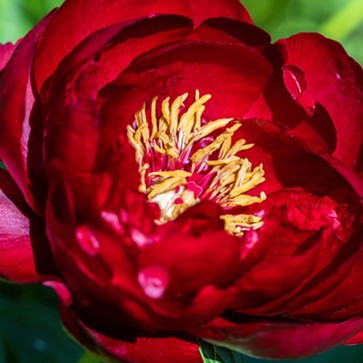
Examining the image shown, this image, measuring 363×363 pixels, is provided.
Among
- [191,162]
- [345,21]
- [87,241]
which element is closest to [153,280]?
[87,241]

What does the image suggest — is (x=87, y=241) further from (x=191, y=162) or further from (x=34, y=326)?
(x=34, y=326)

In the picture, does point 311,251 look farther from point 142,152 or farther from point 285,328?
point 142,152

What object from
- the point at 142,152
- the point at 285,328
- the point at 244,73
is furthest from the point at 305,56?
the point at 285,328

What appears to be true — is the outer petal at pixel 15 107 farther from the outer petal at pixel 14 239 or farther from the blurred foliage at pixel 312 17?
the blurred foliage at pixel 312 17

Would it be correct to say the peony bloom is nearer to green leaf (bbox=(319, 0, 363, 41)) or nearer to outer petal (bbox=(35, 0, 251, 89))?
outer petal (bbox=(35, 0, 251, 89))

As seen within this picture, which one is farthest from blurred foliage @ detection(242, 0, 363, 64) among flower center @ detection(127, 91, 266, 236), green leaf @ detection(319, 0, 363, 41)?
flower center @ detection(127, 91, 266, 236)
